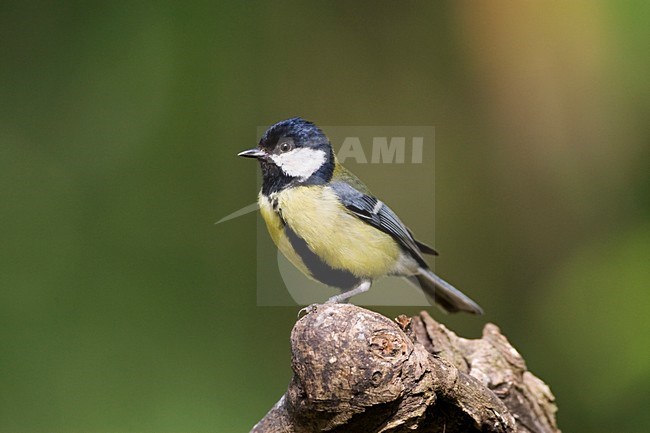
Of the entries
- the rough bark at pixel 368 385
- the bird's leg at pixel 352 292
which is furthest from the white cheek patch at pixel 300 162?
the rough bark at pixel 368 385

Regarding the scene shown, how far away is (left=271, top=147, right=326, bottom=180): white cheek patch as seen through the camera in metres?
1.49

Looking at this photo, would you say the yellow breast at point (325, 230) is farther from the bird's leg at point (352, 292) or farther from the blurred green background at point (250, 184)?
the blurred green background at point (250, 184)

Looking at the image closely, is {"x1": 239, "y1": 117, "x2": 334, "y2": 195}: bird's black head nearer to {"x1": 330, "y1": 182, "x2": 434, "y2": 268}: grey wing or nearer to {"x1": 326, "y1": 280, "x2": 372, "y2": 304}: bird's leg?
{"x1": 330, "y1": 182, "x2": 434, "y2": 268}: grey wing

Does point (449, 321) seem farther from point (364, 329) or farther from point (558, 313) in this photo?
point (364, 329)

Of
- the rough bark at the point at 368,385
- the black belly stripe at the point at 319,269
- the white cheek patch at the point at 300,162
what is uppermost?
the white cheek patch at the point at 300,162

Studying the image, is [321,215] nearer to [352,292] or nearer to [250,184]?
[352,292]

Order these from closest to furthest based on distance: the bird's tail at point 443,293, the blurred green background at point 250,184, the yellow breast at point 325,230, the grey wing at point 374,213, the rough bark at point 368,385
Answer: the rough bark at point 368,385 → the yellow breast at point 325,230 → the grey wing at point 374,213 → the bird's tail at point 443,293 → the blurred green background at point 250,184

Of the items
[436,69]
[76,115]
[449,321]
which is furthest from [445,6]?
[76,115]

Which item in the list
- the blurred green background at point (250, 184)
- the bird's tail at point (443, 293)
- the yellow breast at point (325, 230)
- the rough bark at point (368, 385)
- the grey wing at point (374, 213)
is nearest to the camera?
the rough bark at point (368, 385)

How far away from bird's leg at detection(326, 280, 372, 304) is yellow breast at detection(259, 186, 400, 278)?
0.9 inches

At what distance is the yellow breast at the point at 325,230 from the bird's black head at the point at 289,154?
1.2 inches

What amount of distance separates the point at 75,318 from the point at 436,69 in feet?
4.15

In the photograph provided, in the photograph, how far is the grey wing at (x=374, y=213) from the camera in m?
1.53

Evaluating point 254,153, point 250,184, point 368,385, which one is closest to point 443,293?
point 254,153
